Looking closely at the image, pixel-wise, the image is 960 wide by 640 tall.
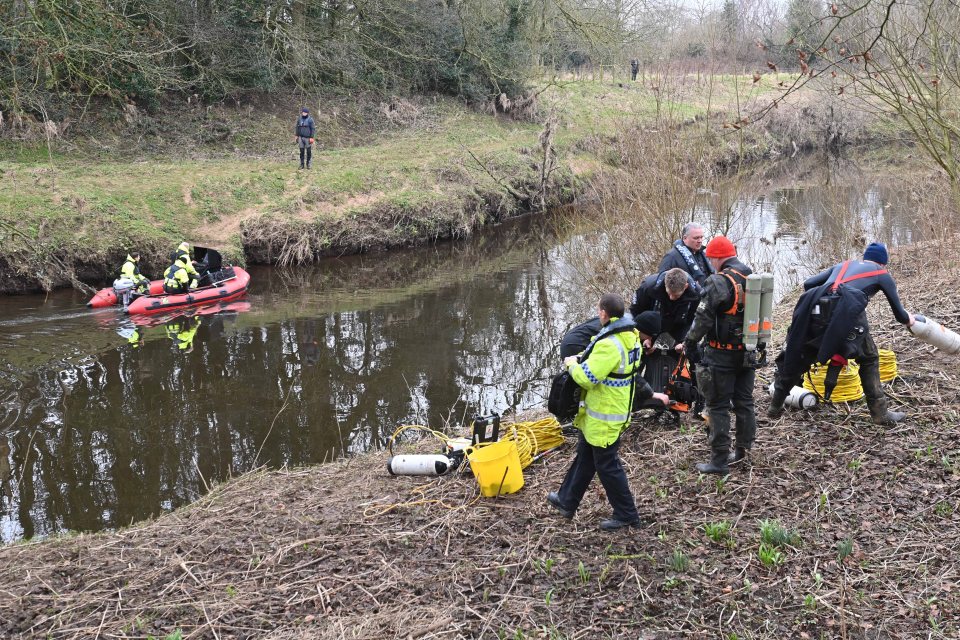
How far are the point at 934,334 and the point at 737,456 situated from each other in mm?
1910

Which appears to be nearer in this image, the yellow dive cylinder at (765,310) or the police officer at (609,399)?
the police officer at (609,399)

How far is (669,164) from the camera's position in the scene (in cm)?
1155

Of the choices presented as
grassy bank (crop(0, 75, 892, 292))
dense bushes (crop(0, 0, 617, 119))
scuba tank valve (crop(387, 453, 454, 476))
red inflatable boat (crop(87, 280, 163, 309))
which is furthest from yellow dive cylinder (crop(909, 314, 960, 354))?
red inflatable boat (crop(87, 280, 163, 309))

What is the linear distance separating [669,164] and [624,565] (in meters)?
8.18

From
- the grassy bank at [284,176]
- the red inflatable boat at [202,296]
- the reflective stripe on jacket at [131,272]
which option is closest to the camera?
the red inflatable boat at [202,296]

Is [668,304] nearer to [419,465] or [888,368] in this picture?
[888,368]

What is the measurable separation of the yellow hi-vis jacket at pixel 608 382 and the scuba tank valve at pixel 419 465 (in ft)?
5.76

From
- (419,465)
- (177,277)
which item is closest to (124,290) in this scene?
(177,277)

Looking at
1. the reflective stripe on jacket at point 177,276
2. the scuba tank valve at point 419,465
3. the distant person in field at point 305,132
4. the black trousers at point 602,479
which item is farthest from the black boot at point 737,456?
the distant person in field at point 305,132

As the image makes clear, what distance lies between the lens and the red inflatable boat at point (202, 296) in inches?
564

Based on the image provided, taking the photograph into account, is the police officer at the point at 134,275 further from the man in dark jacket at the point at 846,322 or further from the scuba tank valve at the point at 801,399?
the man in dark jacket at the point at 846,322

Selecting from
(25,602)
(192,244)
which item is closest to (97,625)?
(25,602)

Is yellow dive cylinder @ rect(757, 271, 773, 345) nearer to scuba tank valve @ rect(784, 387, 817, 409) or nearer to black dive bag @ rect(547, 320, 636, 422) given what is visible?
black dive bag @ rect(547, 320, 636, 422)

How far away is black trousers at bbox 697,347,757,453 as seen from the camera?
540 cm
